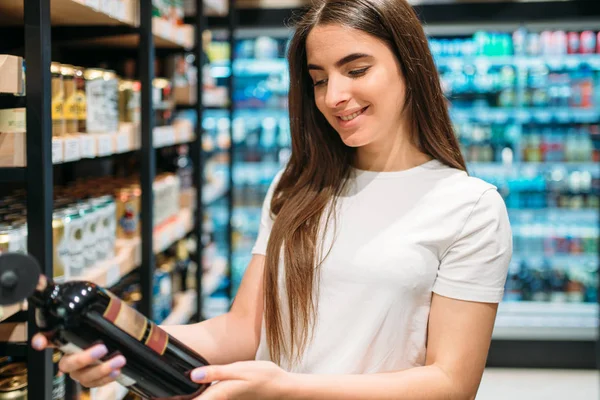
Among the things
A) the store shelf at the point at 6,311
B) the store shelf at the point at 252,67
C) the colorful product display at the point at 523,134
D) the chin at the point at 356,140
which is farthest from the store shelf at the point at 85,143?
the store shelf at the point at 252,67

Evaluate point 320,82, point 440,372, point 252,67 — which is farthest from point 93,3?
point 252,67

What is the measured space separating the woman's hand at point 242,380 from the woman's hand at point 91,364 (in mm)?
156

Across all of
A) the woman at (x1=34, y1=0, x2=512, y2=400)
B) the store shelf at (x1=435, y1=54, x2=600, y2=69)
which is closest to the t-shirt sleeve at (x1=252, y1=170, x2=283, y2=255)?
the woman at (x1=34, y1=0, x2=512, y2=400)

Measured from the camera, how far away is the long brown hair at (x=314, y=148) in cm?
152

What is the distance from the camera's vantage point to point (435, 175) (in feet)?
5.24

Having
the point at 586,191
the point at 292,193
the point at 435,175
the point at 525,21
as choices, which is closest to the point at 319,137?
the point at 292,193

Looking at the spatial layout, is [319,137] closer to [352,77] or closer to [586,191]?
[352,77]

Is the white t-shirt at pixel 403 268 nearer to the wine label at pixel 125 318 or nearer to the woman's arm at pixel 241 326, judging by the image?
the woman's arm at pixel 241 326

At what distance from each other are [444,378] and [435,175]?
453 mm

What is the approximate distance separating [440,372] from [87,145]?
116 centimetres

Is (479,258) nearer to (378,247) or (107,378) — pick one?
(378,247)

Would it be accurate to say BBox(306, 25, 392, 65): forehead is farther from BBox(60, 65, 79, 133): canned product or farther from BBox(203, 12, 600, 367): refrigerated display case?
BBox(203, 12, 600, 367): refrigerated display case

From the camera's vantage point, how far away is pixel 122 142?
7.67ft

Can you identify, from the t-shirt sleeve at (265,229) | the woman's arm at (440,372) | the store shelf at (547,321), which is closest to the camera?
the woman's arm at (440,372)
